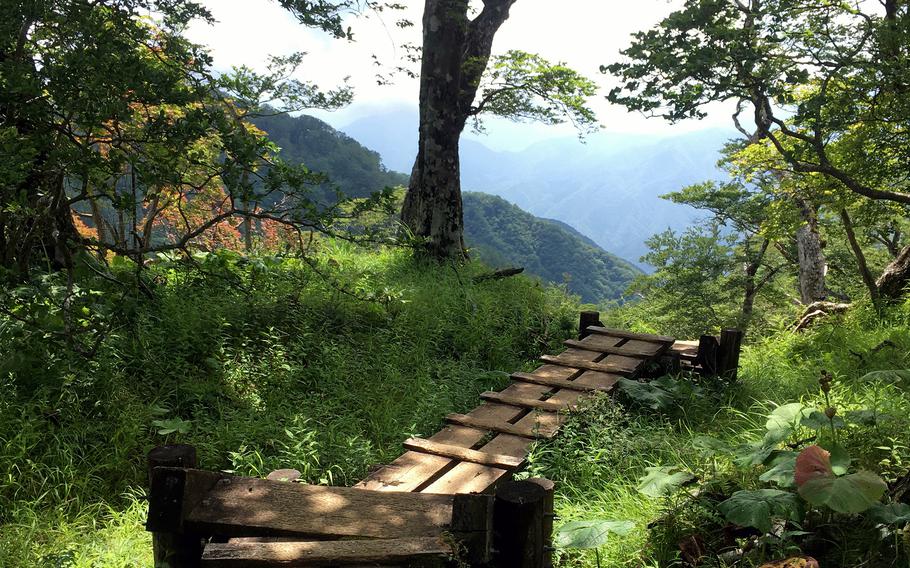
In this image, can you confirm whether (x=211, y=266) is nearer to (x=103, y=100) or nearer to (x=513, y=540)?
(x=103, y=100)

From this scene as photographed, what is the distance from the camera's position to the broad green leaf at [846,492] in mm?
2760

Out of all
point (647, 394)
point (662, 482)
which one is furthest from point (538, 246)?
point (662, 482)

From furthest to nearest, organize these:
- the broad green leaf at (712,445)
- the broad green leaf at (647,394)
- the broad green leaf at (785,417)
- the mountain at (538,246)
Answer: the mountain at (538,246)
the broad green leaf at (647,394)
the broad green leaf at (785,417)
the broad green leaf at (712,445)

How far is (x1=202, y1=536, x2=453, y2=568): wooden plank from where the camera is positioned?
250 cm

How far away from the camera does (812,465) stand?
9.87ft

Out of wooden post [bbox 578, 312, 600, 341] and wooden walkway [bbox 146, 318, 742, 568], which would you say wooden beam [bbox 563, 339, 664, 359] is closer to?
wooden post [bbox 578, 312, 600, 341]

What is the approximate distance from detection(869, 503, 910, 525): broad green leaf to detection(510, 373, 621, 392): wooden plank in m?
2.52

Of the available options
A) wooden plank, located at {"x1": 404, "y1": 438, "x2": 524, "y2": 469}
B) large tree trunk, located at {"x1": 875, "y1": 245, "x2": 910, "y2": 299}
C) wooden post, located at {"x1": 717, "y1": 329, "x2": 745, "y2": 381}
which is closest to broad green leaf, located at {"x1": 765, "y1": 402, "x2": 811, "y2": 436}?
wooden plank, located at {"x1": 404, "y1": 438, "x2": 524, "y2": 469}

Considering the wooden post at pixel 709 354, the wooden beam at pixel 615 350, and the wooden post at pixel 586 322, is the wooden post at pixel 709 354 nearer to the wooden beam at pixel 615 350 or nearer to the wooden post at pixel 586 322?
the wooden beam at pixel 615 350

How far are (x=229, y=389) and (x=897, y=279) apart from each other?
28.7 feet

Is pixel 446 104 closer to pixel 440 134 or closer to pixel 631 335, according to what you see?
pixel 440 134

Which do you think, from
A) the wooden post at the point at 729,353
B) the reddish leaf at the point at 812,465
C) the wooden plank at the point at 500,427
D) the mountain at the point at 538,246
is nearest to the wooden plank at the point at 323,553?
the reddish leaf at the point at 812,465

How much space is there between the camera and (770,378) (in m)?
6.53

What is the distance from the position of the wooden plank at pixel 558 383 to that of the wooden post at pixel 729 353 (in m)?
1.45
